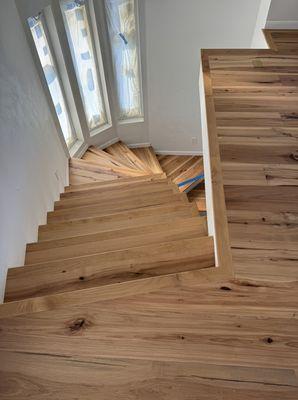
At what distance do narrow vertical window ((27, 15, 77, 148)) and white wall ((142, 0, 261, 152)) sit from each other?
52.7 inches

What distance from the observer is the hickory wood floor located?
0.95 m

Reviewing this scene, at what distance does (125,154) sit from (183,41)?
6.17 feet

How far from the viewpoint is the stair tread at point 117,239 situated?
69.6 inches

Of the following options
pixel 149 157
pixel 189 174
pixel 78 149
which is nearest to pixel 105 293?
pixel 78 149

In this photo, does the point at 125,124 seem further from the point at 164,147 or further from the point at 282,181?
the point at 282,181

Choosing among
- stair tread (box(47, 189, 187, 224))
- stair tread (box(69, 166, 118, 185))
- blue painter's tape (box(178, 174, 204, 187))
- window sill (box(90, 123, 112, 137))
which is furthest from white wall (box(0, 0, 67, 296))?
blue painter's tape (box(178, 174, 204, 187))

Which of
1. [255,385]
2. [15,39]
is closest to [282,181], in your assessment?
[255,385]

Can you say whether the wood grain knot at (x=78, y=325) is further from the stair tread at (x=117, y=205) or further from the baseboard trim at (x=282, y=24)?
the baseboard trim at (x=282, y=24)

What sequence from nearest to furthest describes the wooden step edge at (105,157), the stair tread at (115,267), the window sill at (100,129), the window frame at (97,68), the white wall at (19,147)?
the stair tread at (115,267) → the white wall at (19,147) → the window frame at (97,68) → the wooden step edge at (105,157) → the window sill at (100,129)

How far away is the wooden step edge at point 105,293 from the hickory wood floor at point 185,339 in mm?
19

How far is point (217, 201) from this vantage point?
1.57m

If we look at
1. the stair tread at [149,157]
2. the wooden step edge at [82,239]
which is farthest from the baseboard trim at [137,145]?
the wooden step edge at [82,239]

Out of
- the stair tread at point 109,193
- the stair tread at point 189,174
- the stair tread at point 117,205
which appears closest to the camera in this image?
the stair tread at point 117,205

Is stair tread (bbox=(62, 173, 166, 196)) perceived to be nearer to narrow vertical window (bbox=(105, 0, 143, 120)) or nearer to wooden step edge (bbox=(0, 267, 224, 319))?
narrow vertical window (bbox=(105, 0, 143, 120))
